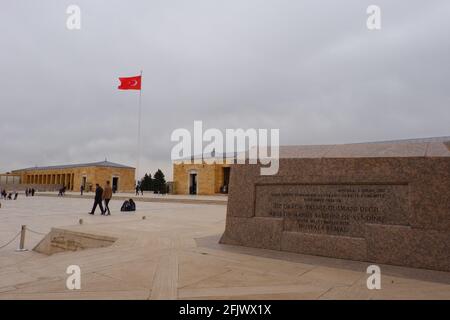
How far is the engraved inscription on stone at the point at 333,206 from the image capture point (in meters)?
5.32

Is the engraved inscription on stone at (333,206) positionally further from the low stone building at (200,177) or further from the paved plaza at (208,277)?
the low stone building at (200,177)

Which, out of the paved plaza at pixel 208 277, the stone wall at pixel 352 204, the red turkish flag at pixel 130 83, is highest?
the red turkish flag at pixel 130 83

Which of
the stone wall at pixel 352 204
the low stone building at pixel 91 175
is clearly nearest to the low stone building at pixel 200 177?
the low stone building at pixel 91 175

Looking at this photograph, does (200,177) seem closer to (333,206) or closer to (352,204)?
(333,206)

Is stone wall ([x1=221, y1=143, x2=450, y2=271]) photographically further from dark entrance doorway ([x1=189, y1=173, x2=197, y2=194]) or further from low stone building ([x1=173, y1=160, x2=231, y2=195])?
dark entrance doorway ([x1=189, y1=173, x2=197, y2=194])

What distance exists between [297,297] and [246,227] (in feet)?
10.5

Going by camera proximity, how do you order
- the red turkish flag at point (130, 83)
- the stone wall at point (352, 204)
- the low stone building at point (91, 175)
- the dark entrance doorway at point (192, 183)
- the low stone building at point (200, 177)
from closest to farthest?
the stone wall at point (352, 204) → the red turkish flag at point (130, 83) → the low stone building at point (200, 177) → the dark entrance doorway at point (192, 183) → the low stone building at point (91, 175)

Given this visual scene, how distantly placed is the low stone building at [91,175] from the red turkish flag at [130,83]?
2916 centimetres

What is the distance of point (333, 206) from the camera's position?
5.83m

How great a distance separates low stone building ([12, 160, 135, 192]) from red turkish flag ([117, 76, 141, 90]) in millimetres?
29162
